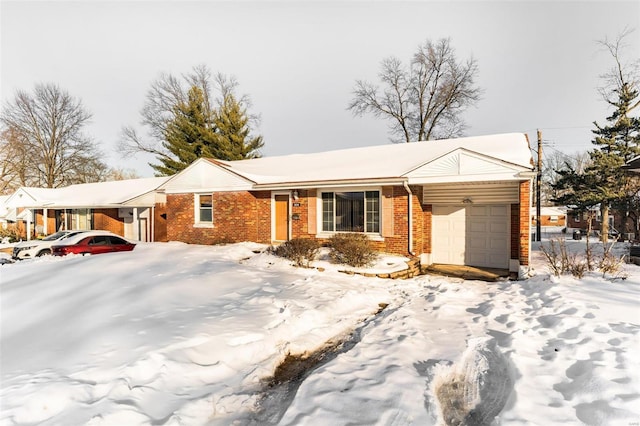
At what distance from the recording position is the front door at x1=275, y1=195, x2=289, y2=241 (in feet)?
42.0

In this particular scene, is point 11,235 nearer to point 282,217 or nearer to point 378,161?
point 282,217

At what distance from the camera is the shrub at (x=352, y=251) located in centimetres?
948

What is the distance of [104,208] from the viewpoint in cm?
2086

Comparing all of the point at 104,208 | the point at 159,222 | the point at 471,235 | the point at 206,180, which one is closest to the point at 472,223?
the point at 471,235

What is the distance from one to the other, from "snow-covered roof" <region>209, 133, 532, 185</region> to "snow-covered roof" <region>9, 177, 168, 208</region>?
937cm

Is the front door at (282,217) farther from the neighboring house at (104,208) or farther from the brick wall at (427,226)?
the neighboring house at (104,208)

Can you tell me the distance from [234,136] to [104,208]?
44.4ft

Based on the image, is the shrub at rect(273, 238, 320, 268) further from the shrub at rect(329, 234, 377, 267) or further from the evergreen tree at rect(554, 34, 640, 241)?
the evergreen tree at rect(554, 34, 640, 241)

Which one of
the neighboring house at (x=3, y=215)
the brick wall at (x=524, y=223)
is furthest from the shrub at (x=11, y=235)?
the brick wall at (x=524, y=223)

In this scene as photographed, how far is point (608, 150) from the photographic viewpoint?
21031 mm

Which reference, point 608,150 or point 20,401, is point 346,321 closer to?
point 20,401

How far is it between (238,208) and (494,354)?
37.6 ft

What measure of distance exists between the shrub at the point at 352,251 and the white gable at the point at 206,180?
5218 millimetres

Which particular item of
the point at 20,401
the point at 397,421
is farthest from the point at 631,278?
the point at 20,401
